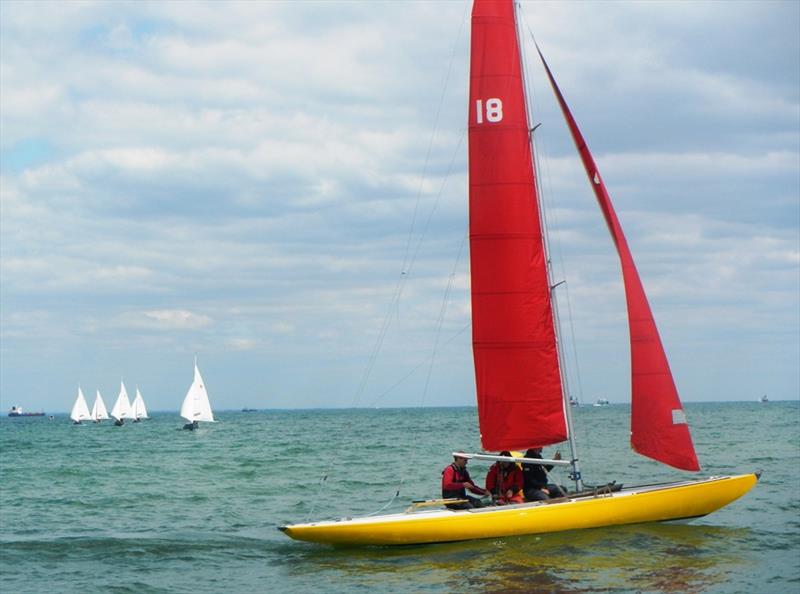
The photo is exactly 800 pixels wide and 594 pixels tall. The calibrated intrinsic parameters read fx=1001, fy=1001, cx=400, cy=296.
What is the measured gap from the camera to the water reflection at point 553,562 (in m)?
16.7

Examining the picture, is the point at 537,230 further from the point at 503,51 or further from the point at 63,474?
the point at 63,474

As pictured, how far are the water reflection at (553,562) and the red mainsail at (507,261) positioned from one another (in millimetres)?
2348

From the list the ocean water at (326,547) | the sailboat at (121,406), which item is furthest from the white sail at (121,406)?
the ocean water at (326,547)

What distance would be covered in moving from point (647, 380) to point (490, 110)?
6.57m

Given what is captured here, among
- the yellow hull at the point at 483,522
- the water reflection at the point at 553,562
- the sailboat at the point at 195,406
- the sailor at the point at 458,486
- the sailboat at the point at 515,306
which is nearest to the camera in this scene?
the water reflection at the point at 553,562

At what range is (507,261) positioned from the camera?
821 inches

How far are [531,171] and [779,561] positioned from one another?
9.02m

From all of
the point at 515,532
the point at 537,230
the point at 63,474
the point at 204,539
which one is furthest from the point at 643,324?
the point at 63,474

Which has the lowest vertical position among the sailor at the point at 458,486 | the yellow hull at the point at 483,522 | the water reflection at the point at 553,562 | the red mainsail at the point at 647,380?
the water reflection at the point at 553,562

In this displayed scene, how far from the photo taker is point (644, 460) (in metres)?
39.7

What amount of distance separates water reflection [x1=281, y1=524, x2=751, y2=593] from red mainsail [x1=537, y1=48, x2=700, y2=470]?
1661 millimetres

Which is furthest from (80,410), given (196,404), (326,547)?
(326,547)

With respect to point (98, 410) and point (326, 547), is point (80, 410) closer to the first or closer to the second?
point (98, 410)

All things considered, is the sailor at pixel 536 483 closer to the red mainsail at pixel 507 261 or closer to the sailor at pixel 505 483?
the sailor at pixel 505 483
